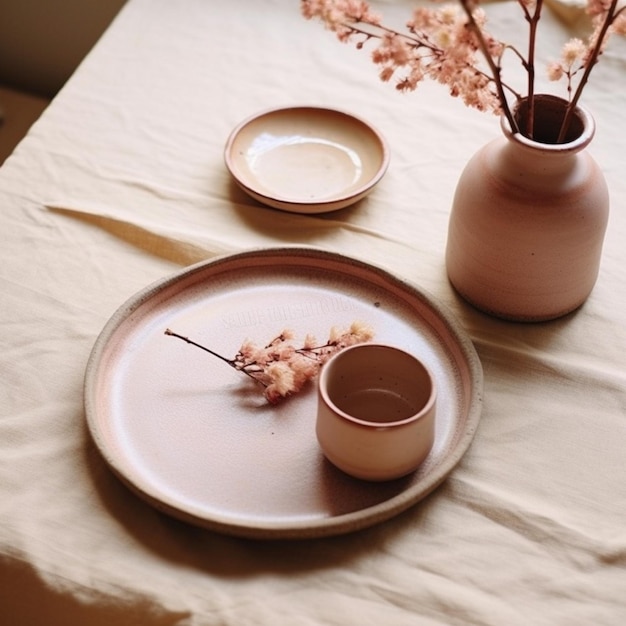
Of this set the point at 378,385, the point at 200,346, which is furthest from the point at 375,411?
the point at 200,346

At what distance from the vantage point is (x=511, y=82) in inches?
45.1

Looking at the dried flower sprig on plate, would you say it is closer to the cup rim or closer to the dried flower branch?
the cup rim

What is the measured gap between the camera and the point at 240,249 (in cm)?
92

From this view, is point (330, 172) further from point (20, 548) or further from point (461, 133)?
point (20, 548)

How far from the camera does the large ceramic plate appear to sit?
69 cm

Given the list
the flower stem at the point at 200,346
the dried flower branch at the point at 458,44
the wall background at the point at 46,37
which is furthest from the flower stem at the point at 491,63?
the wall background at the point at 46,37

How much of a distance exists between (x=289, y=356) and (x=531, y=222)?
0.24 m

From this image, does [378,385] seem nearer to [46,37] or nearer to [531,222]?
[531,222]

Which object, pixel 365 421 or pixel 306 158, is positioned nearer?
pixel 365 421

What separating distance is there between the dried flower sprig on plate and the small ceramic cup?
62mm

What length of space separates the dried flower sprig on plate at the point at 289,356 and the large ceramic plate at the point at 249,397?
12 millimetres

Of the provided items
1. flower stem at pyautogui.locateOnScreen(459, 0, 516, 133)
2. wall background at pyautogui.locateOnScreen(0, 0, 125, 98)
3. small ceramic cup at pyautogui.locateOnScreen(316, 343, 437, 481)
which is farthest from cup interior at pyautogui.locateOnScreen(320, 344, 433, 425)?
wall background at pyautogui.locateOnScreen(0, 0, 125, 98)

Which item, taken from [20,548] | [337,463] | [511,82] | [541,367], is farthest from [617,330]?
[20,548]

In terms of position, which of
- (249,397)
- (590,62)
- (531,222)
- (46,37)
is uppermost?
(590,62)
